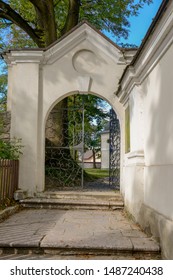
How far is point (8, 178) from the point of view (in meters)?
7.72

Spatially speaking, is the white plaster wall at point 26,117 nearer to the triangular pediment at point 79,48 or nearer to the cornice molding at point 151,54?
the triangular pediment at point 79,48

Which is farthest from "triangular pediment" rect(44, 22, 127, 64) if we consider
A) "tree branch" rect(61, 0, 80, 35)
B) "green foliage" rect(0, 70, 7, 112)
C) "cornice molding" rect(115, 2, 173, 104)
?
"green foliage" rect(0, 70, 7, 112)

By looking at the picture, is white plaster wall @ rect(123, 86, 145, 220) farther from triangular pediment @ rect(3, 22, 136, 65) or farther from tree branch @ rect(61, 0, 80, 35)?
tree branch @ rect(61, 0, 80, 35)

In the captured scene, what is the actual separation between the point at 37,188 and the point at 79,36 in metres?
4.37

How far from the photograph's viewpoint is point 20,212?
297 inches

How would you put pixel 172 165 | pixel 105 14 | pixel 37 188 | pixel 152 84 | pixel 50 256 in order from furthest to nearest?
pixel 105 14 < pixel 37 188 < pixel 152 84 < pixel 50 256 < pixel 172 165

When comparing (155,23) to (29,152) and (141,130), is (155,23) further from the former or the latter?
(29,152)

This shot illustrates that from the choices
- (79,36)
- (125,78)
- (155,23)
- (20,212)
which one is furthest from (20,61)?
(155,23)

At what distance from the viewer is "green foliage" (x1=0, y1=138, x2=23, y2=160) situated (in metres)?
8.09

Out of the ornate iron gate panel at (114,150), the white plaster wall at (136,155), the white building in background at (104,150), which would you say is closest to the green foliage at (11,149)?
the ornate iron gate panel at (114,150)

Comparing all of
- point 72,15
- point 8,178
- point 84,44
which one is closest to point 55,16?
point 72,15

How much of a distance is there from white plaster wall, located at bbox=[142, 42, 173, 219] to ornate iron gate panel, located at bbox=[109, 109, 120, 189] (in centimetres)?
336

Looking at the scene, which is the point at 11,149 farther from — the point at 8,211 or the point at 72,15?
the point at 72,15

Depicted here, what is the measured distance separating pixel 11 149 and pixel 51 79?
224 centimetres
